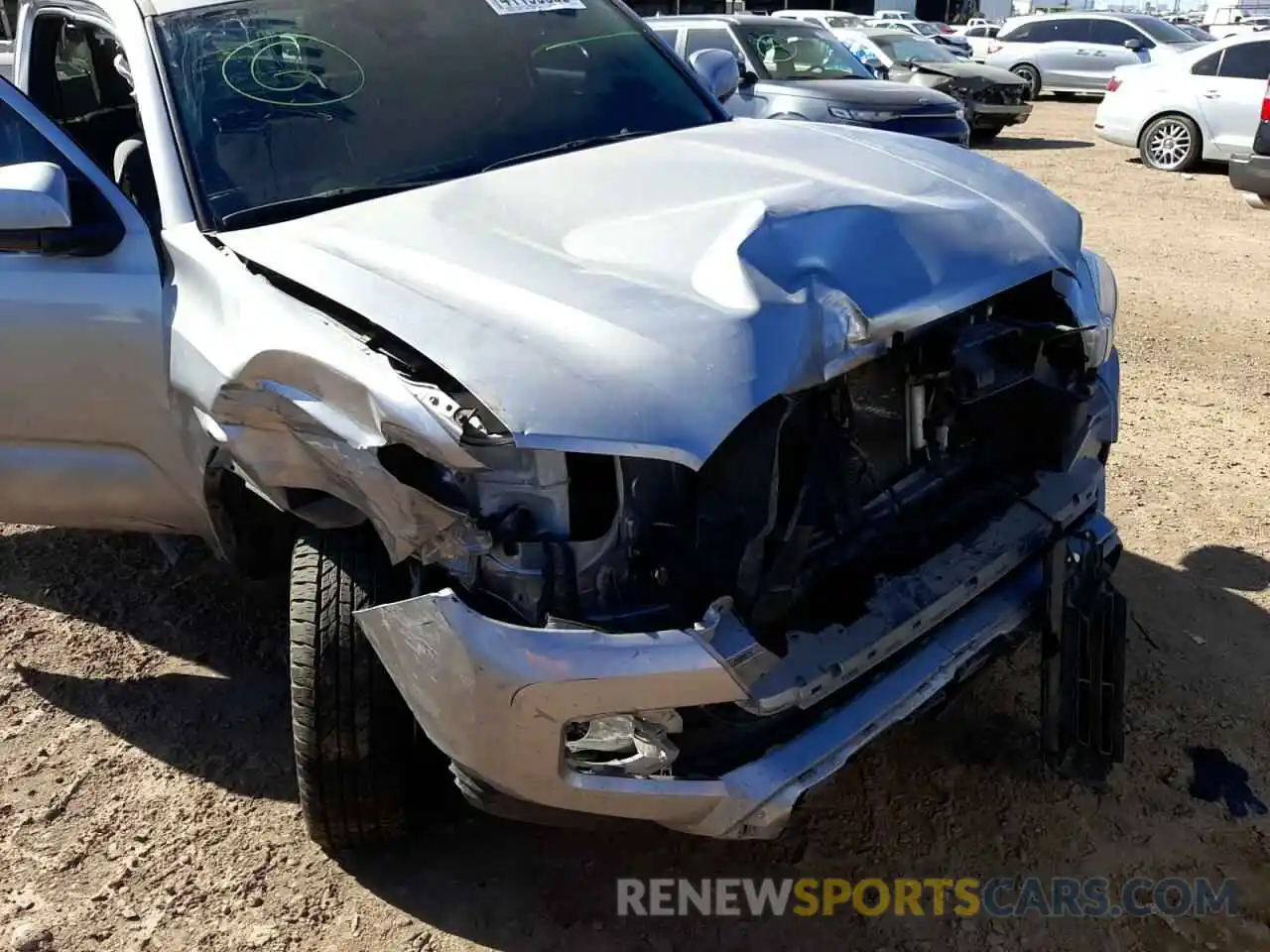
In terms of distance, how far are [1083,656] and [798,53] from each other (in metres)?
9.52

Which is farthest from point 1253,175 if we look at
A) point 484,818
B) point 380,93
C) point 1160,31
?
point 1160,31

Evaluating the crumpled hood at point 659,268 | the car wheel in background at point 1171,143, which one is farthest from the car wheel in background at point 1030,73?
the crumpled hood at point 659,268

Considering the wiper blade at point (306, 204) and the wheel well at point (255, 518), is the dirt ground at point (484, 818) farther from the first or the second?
the wiper blade at point (306, 204)

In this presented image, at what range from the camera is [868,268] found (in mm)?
2279

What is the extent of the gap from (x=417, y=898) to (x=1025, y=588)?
1543mm

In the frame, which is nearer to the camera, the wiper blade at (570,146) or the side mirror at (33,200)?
the side mirror at (33,200)

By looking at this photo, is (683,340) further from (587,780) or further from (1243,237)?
(1243,237)

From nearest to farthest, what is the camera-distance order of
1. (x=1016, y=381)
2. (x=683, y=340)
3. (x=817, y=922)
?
(x=683, y=340), (x=817, y=922), (x=1016, y=381)

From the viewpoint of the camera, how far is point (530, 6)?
346cm

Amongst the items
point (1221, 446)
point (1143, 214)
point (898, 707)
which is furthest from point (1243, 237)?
point (898, 707)

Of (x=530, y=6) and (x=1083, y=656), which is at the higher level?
(x=530, y=6)

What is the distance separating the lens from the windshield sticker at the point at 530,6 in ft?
11.1

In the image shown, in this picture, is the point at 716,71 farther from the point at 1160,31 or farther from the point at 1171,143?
the point at 1160,31

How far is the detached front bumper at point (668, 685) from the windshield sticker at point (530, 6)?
83.6 inches
